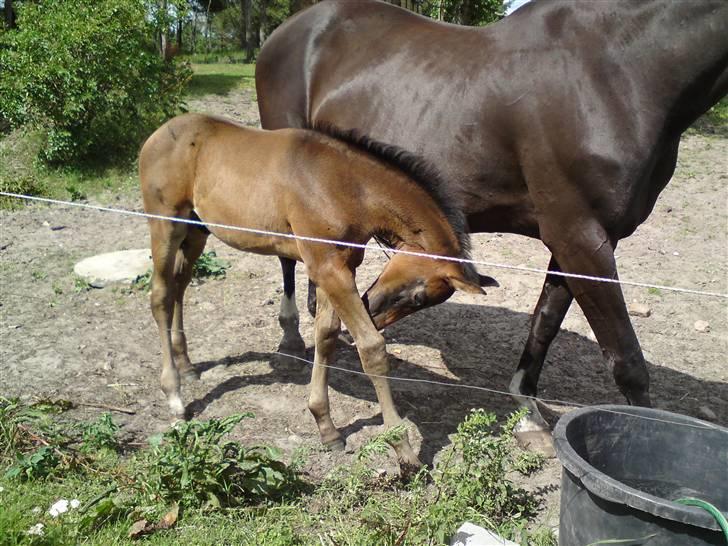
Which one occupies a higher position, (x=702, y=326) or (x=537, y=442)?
(x=702, y=326)

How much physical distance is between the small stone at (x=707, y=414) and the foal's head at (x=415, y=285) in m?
1.92

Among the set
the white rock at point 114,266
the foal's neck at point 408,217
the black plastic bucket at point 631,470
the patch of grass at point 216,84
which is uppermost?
the foal's neck at point 408,217

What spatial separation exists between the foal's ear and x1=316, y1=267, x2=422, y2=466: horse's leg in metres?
0.45

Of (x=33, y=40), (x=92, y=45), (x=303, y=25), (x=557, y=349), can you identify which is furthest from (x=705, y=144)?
(x=33, y=40)

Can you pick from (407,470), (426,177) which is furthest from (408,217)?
(407,470)

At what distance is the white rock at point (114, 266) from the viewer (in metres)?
5.99

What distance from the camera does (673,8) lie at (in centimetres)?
320

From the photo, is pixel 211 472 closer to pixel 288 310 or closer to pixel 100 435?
pixel 100 435

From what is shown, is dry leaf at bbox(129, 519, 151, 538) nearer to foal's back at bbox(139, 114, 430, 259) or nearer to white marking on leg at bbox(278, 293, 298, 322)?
foal's back at bbox(139, 114, 430, 259)

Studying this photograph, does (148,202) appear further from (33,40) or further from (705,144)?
(705,144)

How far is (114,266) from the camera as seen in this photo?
20.2ft

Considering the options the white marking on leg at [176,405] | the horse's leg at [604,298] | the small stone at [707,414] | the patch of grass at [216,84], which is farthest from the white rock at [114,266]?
the patch of grass at [216,84]

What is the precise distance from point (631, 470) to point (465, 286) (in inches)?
40.9

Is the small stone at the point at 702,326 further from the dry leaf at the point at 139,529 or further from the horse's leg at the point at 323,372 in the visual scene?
the dry leaf at the point at 139,529
